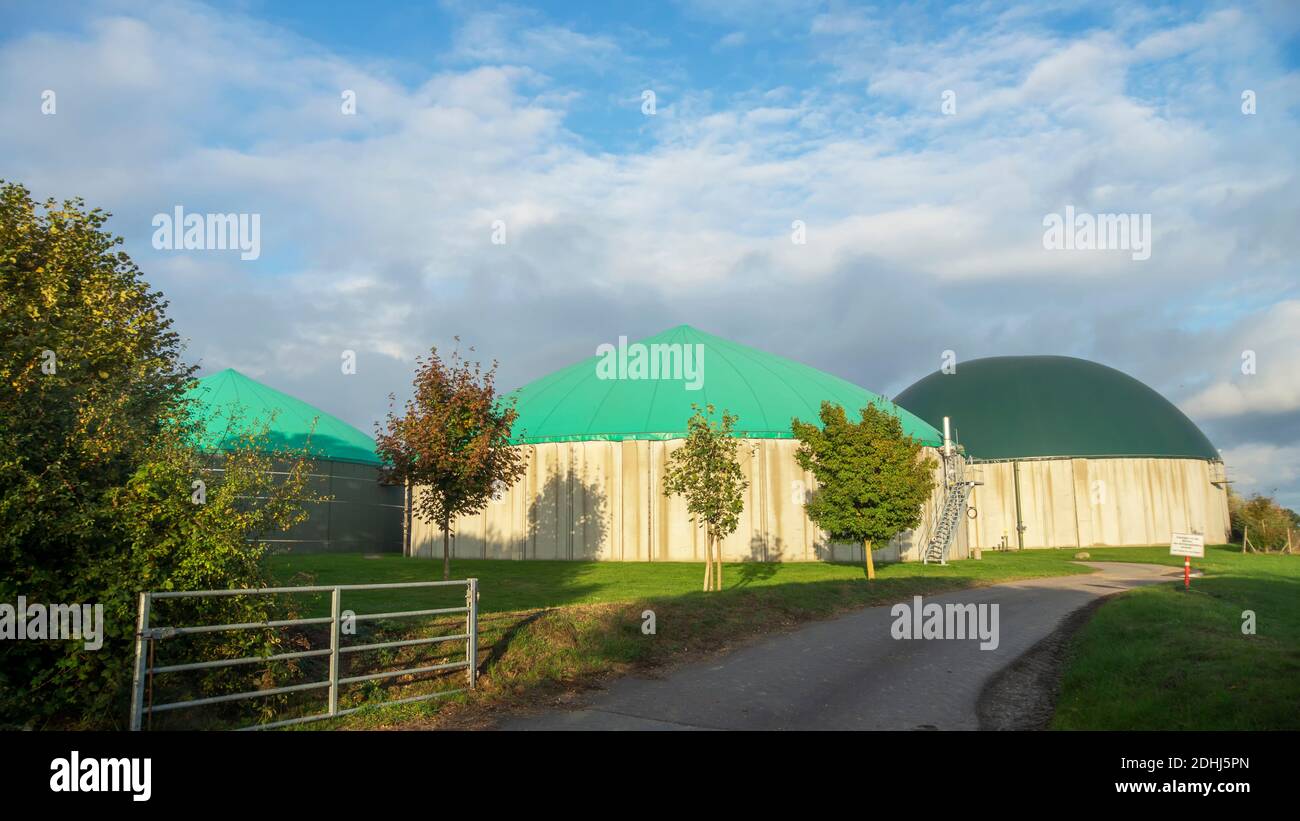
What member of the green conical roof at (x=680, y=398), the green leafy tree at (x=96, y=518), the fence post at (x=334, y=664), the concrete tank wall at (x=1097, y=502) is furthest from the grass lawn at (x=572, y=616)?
the concrete tank wall at (x=1097, y=502)

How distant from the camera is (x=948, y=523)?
44.2 m

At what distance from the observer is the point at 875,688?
1138cm

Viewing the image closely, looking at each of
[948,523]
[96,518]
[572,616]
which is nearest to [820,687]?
[572,616]

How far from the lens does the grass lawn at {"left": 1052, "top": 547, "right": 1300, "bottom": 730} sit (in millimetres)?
8719

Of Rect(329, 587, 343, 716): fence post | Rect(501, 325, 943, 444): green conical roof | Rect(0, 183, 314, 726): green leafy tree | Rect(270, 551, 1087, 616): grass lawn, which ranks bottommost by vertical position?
Rect(270, 551, 1087, 616): grass lawn

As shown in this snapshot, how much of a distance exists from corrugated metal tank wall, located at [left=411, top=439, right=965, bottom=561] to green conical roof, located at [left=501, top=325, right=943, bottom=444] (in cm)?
86

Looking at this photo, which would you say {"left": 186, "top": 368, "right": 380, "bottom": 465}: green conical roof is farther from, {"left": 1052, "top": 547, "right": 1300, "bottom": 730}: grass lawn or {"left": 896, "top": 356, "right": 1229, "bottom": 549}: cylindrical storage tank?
{"left": 896, "top": 356, "right": 1229, "bottom": 549}: cylindrical storage tank

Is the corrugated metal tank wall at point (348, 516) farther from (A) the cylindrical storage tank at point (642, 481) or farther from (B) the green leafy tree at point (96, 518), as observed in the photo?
(B) the green leafy tree at point (96, 518)

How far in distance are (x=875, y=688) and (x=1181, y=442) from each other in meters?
71.9

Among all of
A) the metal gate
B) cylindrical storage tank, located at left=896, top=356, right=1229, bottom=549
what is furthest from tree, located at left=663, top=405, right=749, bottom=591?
cylindrical storage tank, located at left=896, top=356, right=1229, bottom=549

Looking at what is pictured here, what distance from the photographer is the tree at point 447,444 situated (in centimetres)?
2472
